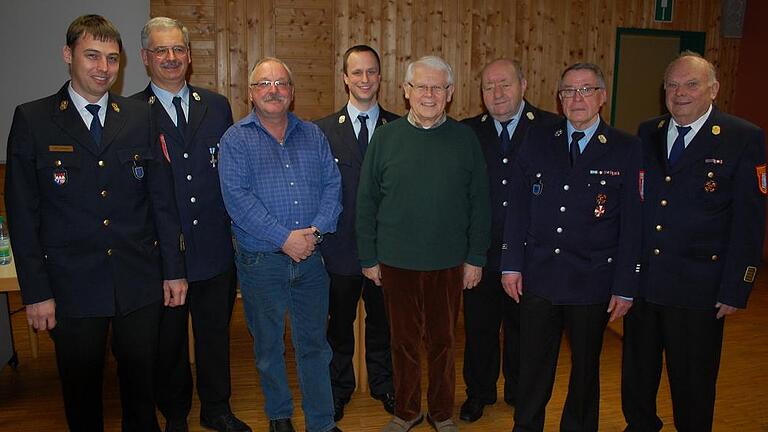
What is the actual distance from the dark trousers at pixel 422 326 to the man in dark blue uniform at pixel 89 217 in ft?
3.48

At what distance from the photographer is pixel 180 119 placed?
2812 millimetres

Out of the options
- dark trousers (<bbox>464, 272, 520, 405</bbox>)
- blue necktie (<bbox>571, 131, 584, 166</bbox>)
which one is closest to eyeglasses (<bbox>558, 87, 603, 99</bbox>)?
blue necktie (<bbox>571, 131, 584, 166</bbox>)

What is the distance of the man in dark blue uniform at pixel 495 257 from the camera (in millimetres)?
3100

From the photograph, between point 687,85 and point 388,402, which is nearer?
point 687,85

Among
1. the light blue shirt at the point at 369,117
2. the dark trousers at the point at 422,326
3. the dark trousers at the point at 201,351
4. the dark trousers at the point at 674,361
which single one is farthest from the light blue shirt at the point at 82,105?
the dark trousers at the point at 674,361

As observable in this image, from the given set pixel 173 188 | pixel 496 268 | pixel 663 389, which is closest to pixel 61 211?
pixel 173 188

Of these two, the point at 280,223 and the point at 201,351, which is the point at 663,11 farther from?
the point at 201,351

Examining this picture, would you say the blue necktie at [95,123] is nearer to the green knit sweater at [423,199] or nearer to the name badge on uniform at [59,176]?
the name badge on uniform at [59,176]

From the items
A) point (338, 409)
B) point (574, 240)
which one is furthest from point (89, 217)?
point (574, 240)

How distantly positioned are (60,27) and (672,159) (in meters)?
5.49

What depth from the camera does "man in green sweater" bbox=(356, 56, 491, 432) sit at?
275cm

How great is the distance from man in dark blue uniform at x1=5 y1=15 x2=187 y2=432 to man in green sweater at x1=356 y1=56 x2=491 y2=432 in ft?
3.11

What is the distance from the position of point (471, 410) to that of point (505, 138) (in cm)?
148

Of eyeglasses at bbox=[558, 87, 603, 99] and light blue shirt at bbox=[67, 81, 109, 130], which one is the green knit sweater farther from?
light blue shirt at bbox=[67, 81, 109, 130]
